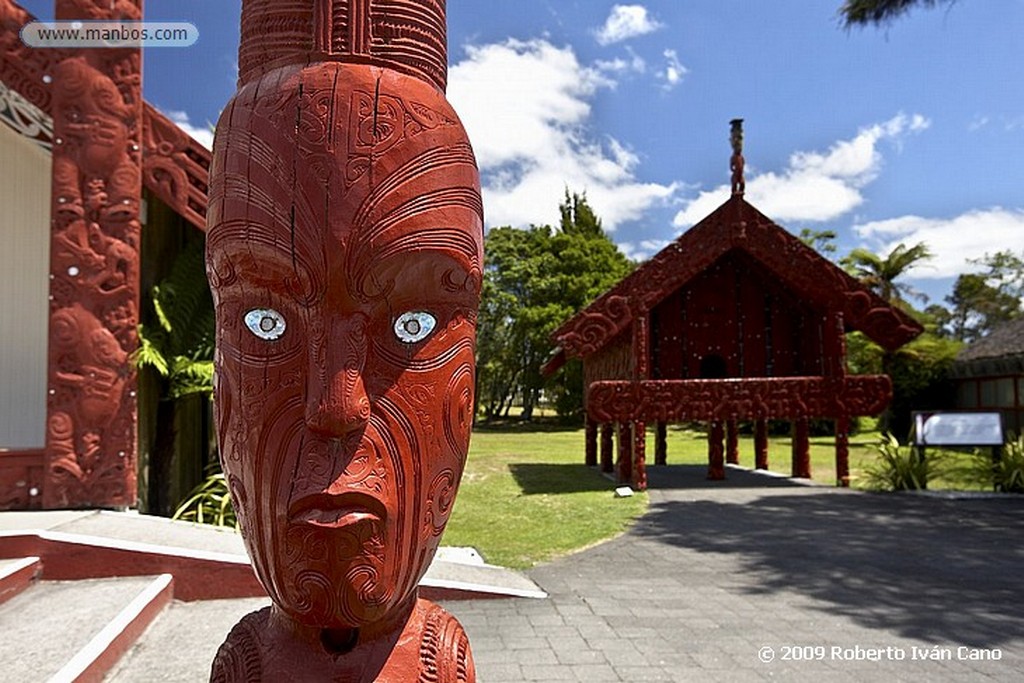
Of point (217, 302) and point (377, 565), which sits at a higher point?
point (217, 302)

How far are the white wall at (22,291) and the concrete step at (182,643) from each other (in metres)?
3.66

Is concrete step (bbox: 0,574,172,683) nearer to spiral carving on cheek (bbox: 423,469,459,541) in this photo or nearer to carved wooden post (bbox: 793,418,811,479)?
spiral carving on cheek (bbox: 423,469,459,541)

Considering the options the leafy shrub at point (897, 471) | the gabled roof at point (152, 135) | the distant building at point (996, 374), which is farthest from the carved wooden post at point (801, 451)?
the gabled roof at point (152, 135)

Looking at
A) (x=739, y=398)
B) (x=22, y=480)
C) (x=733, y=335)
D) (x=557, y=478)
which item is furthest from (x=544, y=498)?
(x=22, y=480)

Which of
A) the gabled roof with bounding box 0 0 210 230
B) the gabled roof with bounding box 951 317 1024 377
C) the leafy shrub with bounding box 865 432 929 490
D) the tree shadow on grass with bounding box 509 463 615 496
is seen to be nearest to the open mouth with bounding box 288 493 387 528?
the gabled roof with bounding box 0 0 210 230

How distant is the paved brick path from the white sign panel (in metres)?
2.27

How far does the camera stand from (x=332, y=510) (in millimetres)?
1680

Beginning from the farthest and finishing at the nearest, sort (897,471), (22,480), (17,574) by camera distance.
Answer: (897,471), (22,480), (17,574)

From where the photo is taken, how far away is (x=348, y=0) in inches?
77.7

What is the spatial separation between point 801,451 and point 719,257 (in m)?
4.14

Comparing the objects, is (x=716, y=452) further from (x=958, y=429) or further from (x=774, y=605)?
(x=774, y=605)

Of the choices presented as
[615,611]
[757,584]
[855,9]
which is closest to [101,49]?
[615,611]

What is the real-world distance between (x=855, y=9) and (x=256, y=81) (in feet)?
56.8

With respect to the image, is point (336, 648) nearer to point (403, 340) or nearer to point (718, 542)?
point (403, 340)
